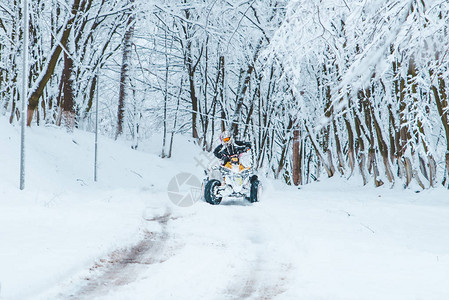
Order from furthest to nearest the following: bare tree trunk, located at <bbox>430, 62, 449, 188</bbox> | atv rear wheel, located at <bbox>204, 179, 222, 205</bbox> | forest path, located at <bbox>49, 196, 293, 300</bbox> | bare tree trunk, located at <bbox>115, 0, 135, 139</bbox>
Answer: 1. bare tree trunk, located at <bbox>115, 0, 135, 139</bbox>
2. bare tree trunk, located at <bbox>430, 62, 449, 188</bbox>
3. atv rear wheel, located at <bbox>204, 179, 222, 205</bbox>
4. forest path, located at <bbox>49, 196, 293, 300</bbox>

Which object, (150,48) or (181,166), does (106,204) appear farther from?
(150,48)

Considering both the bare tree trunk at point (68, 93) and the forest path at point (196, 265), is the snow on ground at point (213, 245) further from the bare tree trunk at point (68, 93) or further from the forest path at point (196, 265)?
the bare tree trunk at point (68, 93)

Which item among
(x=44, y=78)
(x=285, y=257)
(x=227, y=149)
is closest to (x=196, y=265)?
(x=285, y=257)

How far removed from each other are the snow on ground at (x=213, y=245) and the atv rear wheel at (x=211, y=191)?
22 centimetres

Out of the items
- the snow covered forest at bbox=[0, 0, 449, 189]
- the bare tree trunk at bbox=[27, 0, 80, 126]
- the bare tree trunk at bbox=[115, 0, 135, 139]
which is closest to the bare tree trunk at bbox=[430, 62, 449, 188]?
the snow covered forest at bbox=[0, 0, 449, 189]

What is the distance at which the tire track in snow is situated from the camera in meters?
4.45

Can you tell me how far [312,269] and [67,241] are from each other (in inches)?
122

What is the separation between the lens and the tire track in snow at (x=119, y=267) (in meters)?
4.45

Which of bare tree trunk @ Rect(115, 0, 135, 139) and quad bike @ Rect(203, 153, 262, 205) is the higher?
bare tree trunk @ Rect(115, 0, 135, 139)

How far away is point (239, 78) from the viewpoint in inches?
959

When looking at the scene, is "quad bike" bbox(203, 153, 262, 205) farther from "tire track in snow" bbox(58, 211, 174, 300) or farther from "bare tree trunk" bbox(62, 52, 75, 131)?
"bare tree trunk" bbox(62, 52, 75, 131)

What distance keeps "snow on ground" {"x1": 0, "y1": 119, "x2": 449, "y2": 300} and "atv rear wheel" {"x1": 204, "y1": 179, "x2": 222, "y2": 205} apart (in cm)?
22

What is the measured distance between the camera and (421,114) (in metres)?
12.6

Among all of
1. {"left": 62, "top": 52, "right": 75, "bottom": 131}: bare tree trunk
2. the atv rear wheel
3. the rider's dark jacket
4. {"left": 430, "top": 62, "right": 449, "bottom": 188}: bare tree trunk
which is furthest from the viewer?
{"left": 62, "top": 52, "right": 75, "bottom": 131}: bare tree trunk
